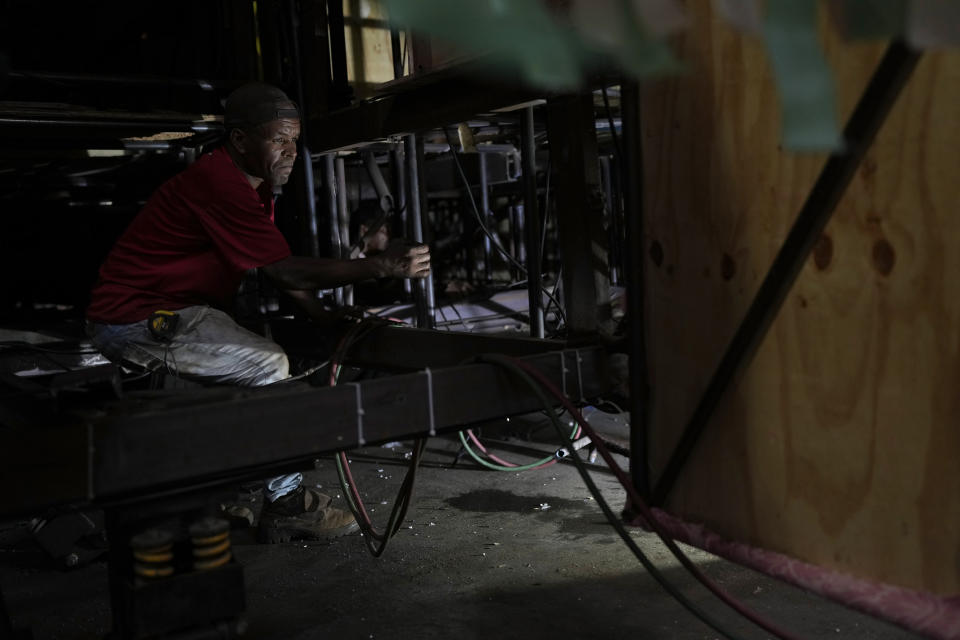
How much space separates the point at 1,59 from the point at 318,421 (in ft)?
3.66

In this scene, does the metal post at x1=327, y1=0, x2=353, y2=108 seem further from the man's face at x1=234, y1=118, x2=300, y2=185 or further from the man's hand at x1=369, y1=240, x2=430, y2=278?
the man's hand at x1=369, y1=240, x2=430, y2=278

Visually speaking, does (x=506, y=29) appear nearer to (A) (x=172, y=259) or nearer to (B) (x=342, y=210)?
(A) (x=172, y=259)

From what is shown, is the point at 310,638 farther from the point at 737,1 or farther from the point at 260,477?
the point at 737,1

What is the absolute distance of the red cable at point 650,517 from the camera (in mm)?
2070

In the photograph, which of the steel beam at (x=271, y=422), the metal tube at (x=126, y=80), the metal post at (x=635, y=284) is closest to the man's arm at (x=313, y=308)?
the steel beam at (x=271, y=422)

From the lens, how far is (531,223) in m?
3.89

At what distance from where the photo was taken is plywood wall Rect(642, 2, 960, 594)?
5.67 feet

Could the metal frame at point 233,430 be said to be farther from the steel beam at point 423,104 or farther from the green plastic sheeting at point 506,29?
the green plastic sheeting at point 506,29

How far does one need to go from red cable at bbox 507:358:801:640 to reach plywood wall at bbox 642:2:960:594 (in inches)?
4.3

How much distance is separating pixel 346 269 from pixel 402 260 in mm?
251

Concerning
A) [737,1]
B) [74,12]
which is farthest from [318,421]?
[74,12]

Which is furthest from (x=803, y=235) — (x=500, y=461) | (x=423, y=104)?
(x=500, y=461)

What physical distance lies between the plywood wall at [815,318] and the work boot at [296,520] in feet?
8.47

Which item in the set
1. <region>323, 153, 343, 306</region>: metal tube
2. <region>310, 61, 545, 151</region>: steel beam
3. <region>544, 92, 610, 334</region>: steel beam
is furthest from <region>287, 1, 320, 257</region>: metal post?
<region>544, 92, 610, 334</region>: steel beam
